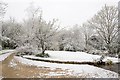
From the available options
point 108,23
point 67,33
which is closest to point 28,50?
point 108,23

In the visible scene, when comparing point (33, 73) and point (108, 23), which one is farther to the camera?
point (108, 23)

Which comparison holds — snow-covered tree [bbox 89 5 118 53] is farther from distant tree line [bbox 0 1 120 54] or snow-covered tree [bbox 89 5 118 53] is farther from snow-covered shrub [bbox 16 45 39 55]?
snow-covered shrub [bbox 16 45 39 55]

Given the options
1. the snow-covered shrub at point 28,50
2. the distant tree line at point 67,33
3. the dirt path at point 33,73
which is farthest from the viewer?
the snow-covered shrub at point 28,50

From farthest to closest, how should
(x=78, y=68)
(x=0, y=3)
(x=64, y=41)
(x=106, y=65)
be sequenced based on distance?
(x=64, y=41) → (x=0, y=3) → (x=106, y=65) → (x=78, y=68)

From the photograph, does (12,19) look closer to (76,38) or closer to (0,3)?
(76,38)

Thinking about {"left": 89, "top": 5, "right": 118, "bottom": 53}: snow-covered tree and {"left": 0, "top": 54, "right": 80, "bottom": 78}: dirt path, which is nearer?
{"left": 0, "top": 54, "right": 80, "bottom": 78}: dirt path

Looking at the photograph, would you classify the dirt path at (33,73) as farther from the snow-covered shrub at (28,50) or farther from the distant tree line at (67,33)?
the snow-covered shrub at (28,50)

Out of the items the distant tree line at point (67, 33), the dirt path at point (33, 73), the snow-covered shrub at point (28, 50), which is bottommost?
the dirt path at point (33, 73)

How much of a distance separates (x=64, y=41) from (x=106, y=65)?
21.1 m

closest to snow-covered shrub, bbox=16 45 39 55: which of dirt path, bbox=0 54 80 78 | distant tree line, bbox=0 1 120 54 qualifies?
distant tree line, bbox=0 1 120 54

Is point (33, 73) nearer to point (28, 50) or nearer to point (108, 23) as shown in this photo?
point (28, 50)

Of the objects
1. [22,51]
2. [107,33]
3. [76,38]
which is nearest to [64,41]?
[76,38]

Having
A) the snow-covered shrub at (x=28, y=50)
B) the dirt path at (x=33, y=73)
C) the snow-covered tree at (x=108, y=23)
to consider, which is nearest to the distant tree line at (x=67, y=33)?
the snow-covered tree at (x=108, y=23)

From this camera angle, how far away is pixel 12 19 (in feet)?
188
